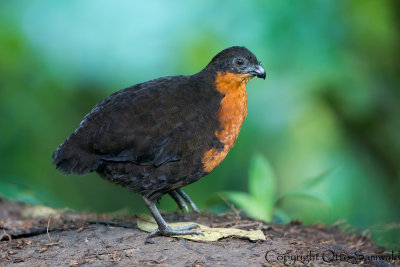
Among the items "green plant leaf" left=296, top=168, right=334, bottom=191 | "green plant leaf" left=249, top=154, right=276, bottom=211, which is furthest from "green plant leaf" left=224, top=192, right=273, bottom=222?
"green plant leaf" left=296, top=168, right=334, bottom=191

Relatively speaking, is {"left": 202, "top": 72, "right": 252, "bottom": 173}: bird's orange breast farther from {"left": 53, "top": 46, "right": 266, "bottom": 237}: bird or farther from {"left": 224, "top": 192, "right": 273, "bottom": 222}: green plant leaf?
{"left": 224, "top": 192, "right": 273, "bottom": 222}: green plant leaf

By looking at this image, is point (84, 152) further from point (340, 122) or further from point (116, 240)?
point (340, 122)

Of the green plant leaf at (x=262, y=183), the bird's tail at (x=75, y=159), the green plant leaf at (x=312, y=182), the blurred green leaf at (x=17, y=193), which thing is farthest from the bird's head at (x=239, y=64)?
the blurred green leaf at (x=17, y=193)

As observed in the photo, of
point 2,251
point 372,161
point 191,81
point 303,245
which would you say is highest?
point 372,161

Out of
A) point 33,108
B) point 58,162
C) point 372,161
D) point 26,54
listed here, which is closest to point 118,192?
point 33,108

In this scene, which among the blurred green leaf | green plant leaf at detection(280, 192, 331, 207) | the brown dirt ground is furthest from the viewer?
the blurred green leaf

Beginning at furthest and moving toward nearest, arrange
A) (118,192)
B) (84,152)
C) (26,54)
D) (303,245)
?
(118,192), (26,54), (84,152), (303,245)

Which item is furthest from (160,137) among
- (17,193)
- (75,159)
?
(17,193)

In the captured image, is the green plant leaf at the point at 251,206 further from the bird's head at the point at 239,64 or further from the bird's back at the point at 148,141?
the bird's head at the point at 239,64

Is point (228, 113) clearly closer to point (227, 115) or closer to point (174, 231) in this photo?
point (227, 115)

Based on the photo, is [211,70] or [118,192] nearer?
[211,70]
